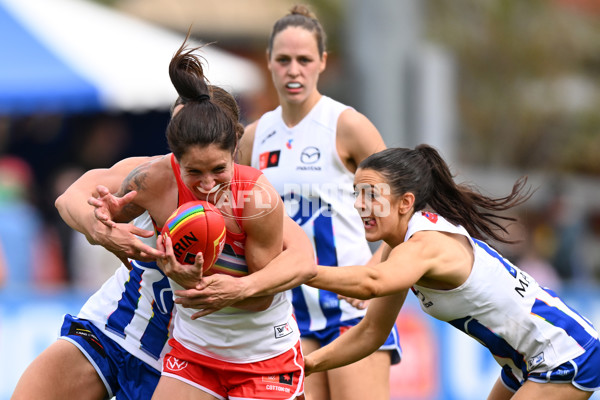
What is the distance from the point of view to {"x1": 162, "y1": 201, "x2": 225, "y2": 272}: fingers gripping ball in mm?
3967

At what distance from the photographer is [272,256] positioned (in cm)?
425

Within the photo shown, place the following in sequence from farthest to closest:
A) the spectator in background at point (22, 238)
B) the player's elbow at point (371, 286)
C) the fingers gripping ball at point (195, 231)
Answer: the spectator in background at point (22, 238)
the player's elbow at point (371, 286)
the fingers gripping ball at point (195, 231)

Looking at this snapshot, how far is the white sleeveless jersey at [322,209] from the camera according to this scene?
550cm

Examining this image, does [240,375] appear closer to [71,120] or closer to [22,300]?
[22,300]

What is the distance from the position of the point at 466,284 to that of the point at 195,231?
4.64ft

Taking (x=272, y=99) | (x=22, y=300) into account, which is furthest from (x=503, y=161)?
(x=22, y=300)

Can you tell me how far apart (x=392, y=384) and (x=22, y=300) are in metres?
3.40

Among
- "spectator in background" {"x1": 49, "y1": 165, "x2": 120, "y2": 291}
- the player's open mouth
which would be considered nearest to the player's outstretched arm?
the player's open mouth

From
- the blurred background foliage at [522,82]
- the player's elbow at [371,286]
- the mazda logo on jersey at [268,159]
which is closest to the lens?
the player's elbow at [371,286]

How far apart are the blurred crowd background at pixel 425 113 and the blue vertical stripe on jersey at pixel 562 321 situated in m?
0.83

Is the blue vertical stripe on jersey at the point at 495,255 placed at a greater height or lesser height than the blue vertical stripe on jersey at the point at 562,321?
greater

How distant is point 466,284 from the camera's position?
463 cm

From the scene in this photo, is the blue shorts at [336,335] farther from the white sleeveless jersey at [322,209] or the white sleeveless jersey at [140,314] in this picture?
the white sleeveless jersey at [140,314]

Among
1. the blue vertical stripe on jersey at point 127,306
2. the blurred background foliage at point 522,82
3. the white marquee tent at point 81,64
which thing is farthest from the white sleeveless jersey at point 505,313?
the blurred background foliage at point 522,82
